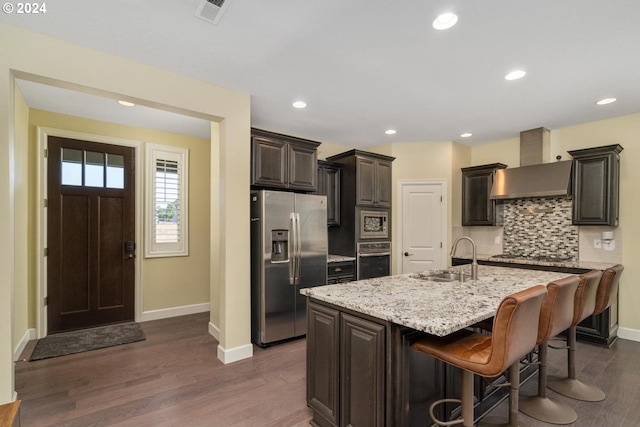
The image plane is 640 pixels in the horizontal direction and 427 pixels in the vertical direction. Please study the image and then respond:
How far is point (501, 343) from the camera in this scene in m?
1.51

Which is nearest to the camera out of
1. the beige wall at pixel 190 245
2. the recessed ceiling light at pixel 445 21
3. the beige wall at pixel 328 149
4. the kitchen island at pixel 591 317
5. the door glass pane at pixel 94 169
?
the recessed ceiling light at pixel 445 21

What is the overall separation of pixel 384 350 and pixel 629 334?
161 inches

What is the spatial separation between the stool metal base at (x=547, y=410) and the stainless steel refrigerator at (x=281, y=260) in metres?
2.33

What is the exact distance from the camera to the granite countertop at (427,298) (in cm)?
159

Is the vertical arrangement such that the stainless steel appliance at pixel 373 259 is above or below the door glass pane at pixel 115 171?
below

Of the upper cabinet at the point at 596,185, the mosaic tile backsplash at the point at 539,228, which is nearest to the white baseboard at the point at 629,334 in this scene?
the mosaic tile backsplash at the point at 539,228

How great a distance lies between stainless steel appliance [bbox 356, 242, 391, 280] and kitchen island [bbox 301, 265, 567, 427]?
2.25 m

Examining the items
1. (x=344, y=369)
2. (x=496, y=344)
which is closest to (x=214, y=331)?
(x=344, y=369)

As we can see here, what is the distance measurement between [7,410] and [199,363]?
1.96 meters

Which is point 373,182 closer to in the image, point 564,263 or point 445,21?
point 564,263

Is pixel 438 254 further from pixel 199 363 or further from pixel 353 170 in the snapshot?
pixel 199 363

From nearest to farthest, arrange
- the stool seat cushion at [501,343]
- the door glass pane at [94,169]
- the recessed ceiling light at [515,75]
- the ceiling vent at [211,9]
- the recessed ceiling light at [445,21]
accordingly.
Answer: the stool seat cushion at [501,343], the ceiling vent at [211,9], the recessed ceiling light at [445,21], the recessed ceiling light at [515,75], the door glass pane at [94,169]

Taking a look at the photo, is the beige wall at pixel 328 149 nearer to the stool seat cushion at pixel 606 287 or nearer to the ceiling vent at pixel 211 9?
the ceiling vent at pixel 211 9

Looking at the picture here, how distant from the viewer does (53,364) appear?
3.05 meters
